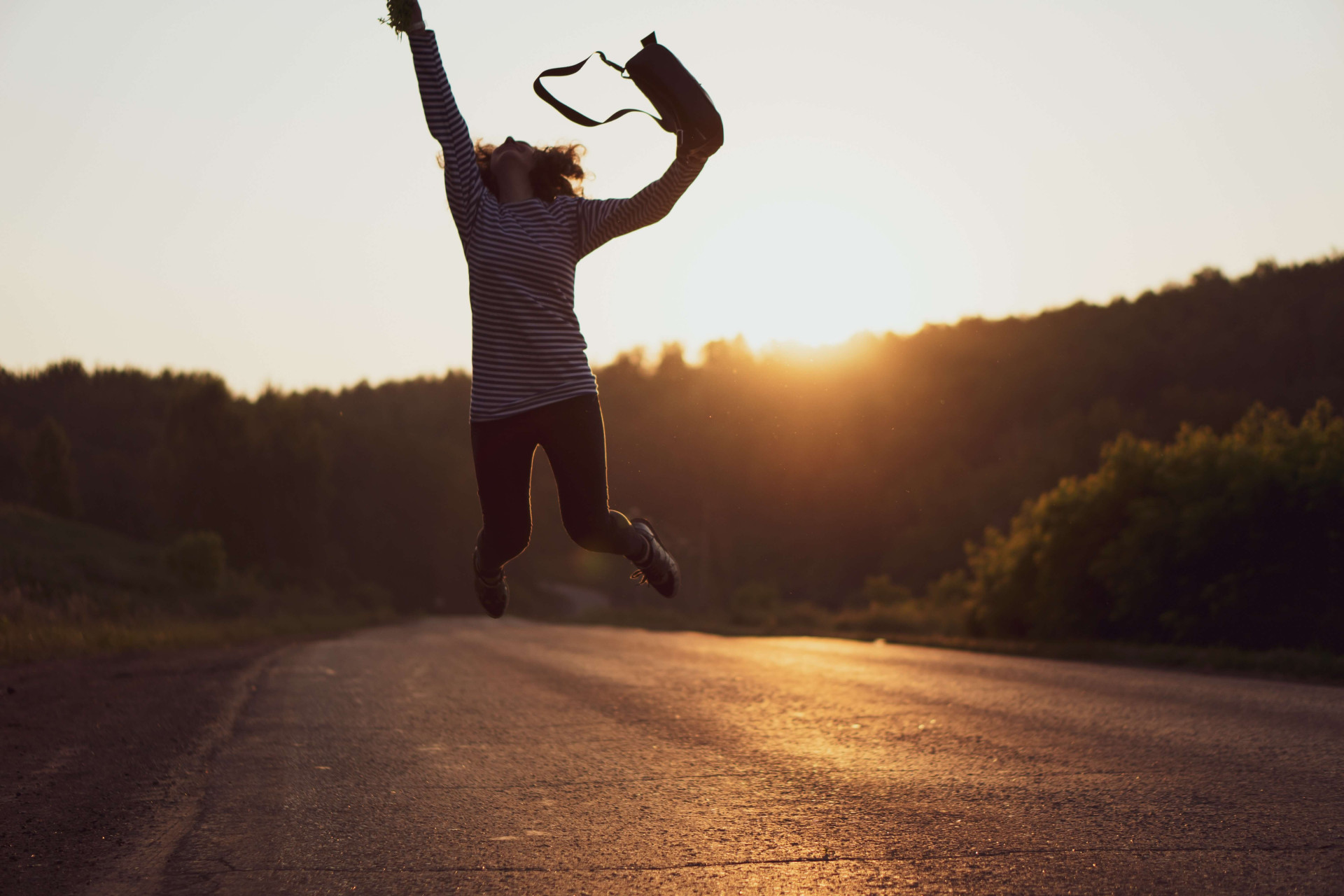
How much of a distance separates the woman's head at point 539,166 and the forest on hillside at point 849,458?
27827 millimetres

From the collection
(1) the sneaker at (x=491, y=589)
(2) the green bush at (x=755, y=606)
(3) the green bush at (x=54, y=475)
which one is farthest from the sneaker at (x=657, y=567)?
(3) the green bush at (x=54, y=475)

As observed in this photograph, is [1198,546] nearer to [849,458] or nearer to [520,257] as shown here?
[520,257]

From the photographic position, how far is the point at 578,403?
384 cm

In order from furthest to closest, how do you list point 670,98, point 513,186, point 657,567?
point 657,567, point 513,186, point 670,98

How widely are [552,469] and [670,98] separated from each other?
139 cm

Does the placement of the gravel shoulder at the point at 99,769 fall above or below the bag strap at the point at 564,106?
below

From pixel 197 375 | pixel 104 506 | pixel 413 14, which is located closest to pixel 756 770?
pixel 413 14

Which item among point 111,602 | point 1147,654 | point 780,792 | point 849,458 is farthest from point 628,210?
point 849,458

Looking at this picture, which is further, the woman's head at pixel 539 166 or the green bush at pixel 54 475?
the green bush at pixel 54 475

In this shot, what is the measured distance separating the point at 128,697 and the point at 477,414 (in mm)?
7164

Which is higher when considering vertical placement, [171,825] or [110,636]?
[171,825]

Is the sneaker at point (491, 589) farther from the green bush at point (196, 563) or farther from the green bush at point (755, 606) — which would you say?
the green bush at point (196, 563)

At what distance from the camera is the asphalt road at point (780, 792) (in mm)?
3350

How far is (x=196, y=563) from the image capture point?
42.2m
